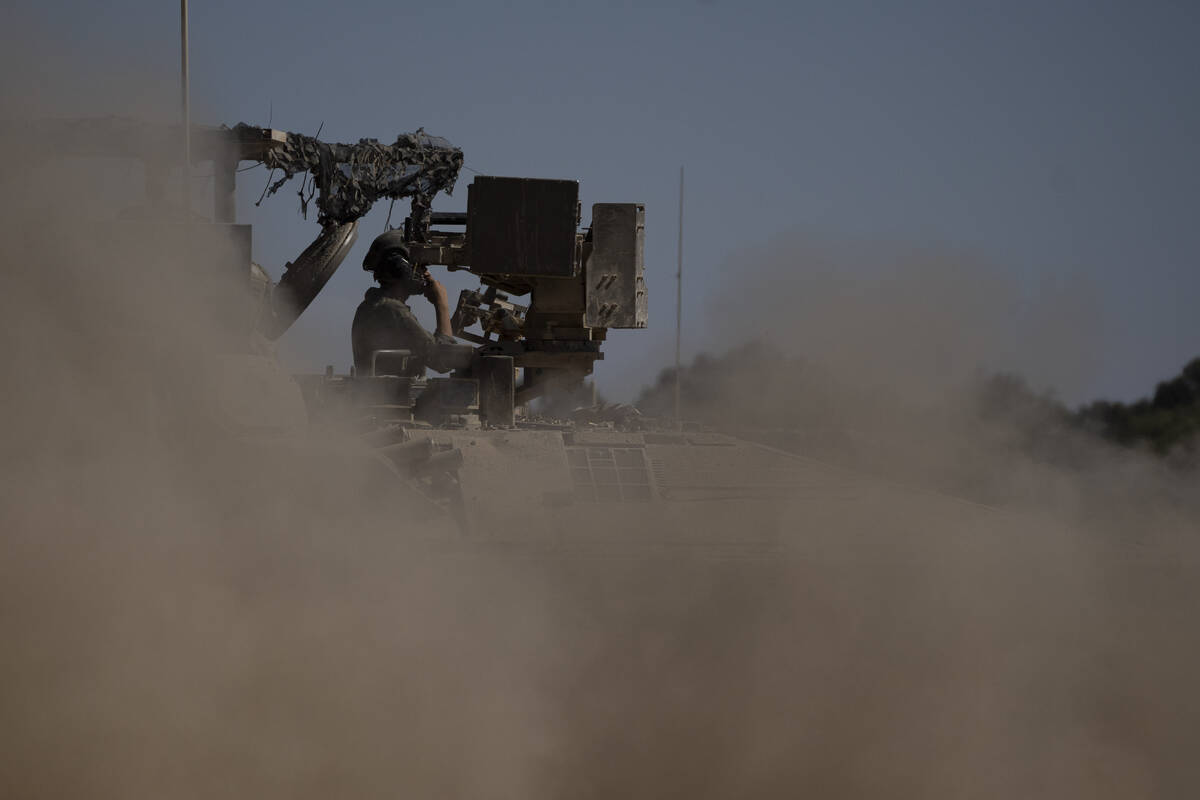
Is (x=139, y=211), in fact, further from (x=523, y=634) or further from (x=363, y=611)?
(x=523, y=634)

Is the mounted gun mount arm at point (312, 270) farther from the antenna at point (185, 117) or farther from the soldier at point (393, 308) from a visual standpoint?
the antenna at point (185, 117)

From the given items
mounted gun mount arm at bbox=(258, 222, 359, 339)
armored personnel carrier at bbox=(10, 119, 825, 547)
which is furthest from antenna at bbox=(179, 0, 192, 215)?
mounted gun mount arm at bbox=(258, 222, 359, 339)

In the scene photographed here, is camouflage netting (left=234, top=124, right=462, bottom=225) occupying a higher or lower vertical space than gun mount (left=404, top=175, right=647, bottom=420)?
higher

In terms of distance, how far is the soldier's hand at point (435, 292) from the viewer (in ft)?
48.1

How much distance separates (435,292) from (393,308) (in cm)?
72

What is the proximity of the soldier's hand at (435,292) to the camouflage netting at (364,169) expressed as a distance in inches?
34.1

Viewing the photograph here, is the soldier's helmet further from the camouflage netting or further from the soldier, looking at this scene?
the camouflage netting

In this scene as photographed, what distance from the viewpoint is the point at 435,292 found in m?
14.8

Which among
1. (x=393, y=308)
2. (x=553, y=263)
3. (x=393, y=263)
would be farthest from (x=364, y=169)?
(x=553, y=263)

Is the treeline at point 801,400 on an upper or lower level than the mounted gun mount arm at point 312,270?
lower

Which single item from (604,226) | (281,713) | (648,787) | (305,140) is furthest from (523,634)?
(305,140)

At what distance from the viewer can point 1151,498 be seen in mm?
12070

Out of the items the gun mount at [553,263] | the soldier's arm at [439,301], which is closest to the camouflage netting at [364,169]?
the soldier's arm at [439,301]

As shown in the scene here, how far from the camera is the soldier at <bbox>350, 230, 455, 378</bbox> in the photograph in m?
13.9
